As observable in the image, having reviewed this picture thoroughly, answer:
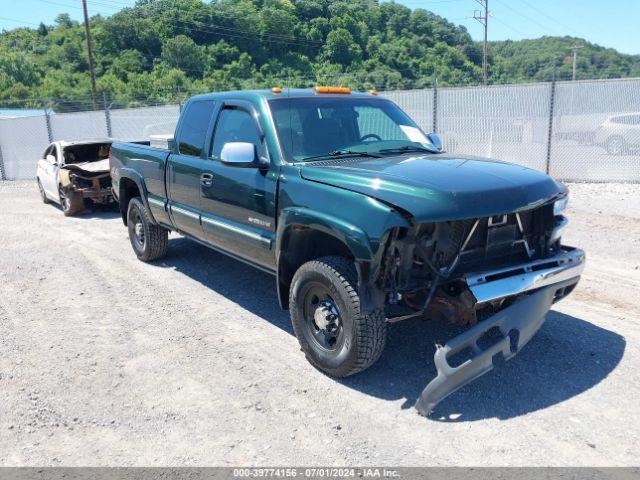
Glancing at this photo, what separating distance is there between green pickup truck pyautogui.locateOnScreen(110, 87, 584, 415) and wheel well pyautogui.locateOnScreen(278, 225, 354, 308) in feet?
0.04

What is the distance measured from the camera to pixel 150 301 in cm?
591

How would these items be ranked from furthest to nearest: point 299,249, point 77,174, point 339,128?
point 77,174 < point 339,128 < point 299,249

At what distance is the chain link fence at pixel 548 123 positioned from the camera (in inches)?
439

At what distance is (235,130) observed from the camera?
5172 mm

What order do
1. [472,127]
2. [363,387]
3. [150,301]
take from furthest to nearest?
[472,127] < [150,301] < [363,387]

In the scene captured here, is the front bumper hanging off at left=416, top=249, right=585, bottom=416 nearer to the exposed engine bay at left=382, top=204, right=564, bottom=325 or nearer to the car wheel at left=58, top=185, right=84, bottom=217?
the exposed engine bay at left=382, top=204, right=564, bottom=325

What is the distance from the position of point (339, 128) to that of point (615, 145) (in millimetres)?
8579

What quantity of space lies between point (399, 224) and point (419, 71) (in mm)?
55723

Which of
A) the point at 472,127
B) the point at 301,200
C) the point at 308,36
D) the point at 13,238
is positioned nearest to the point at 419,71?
the point at 308,36

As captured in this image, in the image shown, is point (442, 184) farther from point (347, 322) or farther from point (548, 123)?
point (548, 123)

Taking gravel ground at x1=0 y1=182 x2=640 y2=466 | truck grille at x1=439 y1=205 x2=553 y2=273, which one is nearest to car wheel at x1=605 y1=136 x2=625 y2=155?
gravel ground at x1=0 y1=182 x2=640 y2=466

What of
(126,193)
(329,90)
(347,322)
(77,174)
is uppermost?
(329,90)

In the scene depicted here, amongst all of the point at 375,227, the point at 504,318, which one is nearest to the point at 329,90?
the point at 375,227

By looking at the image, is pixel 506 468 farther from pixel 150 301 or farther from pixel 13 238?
pixel 13 238
